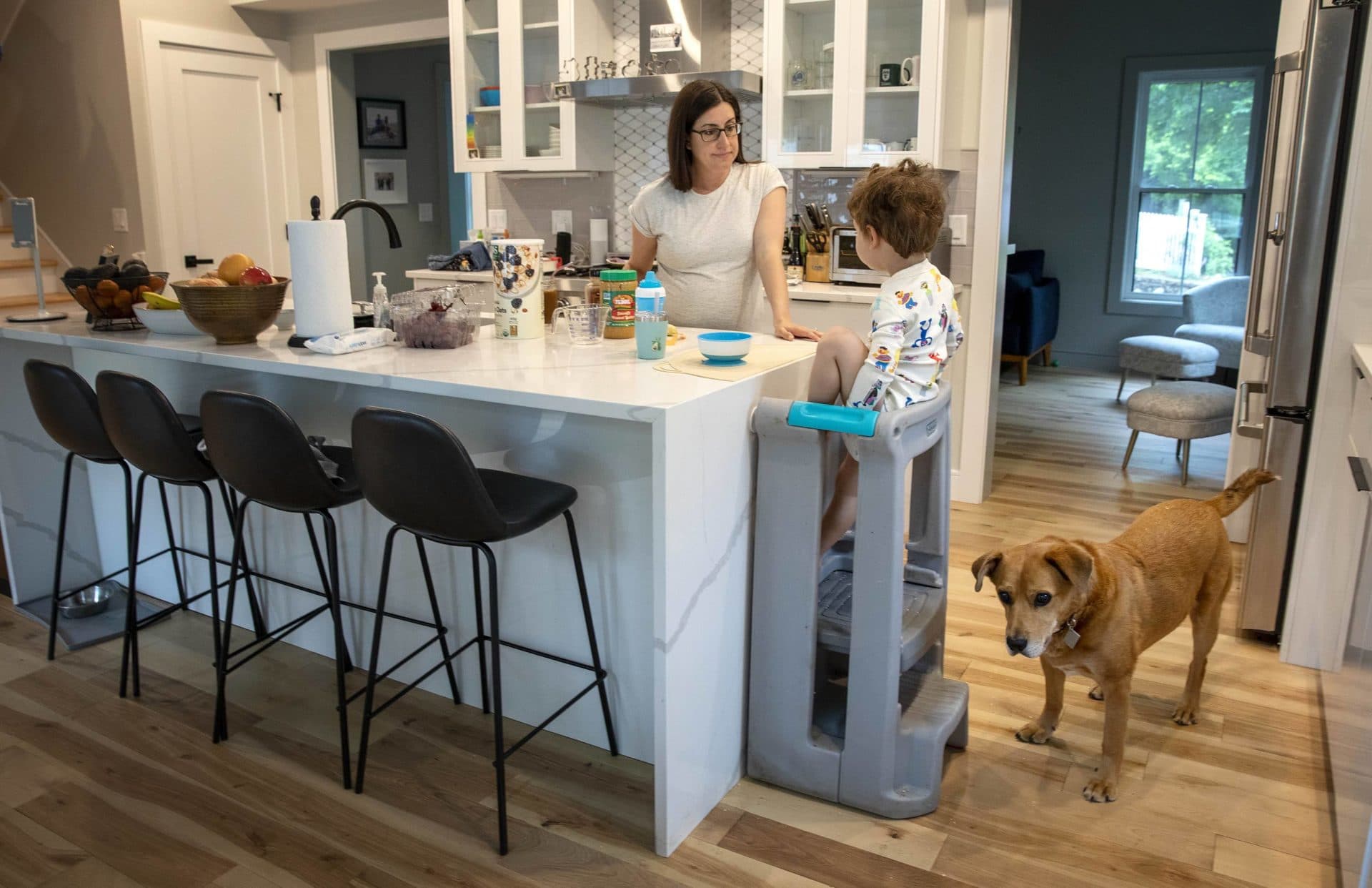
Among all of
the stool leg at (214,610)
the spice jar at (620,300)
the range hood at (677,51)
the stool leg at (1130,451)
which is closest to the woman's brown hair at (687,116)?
the spice jar at (620,300)

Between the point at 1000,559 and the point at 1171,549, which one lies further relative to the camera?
the point at 1171,549

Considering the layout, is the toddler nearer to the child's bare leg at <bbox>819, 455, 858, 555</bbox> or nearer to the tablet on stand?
the child's bare leg at <bbox>819, 455, 858, 555</bbox>

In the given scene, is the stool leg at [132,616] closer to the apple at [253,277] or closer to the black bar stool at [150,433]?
the black bar stool at [150,433]

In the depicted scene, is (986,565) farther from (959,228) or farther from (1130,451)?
(1130,451)

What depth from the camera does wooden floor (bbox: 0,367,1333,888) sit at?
6.53 feet

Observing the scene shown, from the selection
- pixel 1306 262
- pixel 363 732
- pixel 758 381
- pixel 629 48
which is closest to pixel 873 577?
pixel 758 381

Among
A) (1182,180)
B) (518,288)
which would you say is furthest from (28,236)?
(1182,180)

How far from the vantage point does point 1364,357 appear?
2393mm

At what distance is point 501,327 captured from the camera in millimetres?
2576

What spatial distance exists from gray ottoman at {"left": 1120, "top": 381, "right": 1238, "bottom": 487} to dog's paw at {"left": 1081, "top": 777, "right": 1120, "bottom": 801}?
103 inches

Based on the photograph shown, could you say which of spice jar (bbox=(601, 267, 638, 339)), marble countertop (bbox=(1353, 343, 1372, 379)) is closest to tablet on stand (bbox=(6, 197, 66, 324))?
spice jar (bbox=(601, 267, 638, 339))

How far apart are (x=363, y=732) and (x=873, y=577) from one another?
3.67 feet

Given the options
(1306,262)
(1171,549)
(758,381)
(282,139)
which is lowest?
(1171,549)

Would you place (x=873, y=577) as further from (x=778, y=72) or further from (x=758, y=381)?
(x=778, y=72)
